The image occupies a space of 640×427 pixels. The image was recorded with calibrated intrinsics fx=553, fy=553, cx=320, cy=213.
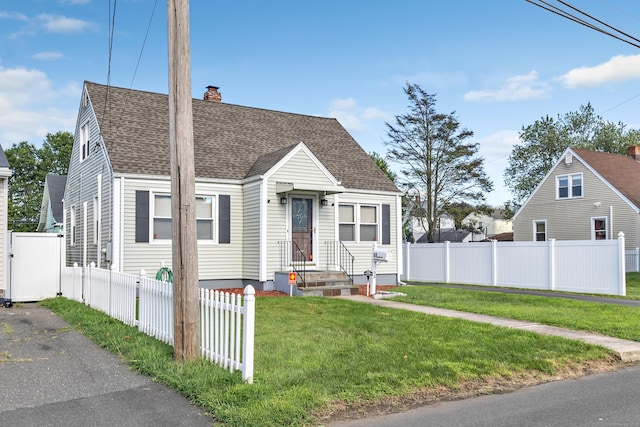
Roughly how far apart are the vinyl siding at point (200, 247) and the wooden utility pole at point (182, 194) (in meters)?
8.65

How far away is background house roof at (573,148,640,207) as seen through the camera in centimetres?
2858

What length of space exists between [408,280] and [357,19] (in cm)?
1164

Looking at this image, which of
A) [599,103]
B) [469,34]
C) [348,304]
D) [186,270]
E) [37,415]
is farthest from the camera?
[599,103]

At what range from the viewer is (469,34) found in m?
14.9

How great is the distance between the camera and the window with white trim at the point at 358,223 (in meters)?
18.1

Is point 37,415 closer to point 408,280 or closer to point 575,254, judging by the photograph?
point 575,254

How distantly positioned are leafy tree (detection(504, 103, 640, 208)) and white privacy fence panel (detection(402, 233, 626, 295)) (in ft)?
104

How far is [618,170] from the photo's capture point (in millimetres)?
30703

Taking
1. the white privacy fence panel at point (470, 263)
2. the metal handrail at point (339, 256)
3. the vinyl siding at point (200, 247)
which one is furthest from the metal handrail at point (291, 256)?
the white privacy fence panel at point (470, 263)

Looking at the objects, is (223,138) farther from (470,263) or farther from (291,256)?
(470,263)

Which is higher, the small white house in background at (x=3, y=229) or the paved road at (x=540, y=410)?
the small white house in background at (x=3, y=229)

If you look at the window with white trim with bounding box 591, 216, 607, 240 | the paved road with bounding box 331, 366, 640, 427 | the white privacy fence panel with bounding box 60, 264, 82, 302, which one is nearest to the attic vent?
the window with white trim with bounding box 591, 216, 607, 240

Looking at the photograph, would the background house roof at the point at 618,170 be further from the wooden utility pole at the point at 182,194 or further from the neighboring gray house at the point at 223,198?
the wooden utility pole at the point at 182,194

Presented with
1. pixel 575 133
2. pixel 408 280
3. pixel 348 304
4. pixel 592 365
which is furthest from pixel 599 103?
pixel 592 365
